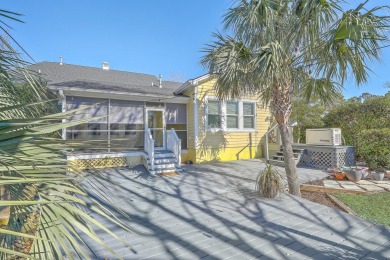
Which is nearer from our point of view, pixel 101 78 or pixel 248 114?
pixel 101 78

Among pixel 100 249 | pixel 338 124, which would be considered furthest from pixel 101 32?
pixel 338 124

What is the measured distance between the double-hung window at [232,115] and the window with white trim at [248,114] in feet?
1.82

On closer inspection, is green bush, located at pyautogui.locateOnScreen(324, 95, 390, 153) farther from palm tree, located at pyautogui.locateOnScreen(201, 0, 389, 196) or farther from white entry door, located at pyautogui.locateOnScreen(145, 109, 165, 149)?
white entry door, located at pyautogui.locateOnScreen(145, 109, 165, 149)

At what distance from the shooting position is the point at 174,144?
10031 millimetres

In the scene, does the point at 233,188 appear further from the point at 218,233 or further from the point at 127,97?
the point at 127,97

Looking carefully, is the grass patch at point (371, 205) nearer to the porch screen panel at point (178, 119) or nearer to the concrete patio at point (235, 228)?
the concrete patio at point (235, 228)

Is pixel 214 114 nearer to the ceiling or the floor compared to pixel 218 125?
nearer to the ceiling

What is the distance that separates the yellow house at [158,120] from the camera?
939cm

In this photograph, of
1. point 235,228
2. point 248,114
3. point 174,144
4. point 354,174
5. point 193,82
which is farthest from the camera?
point 248,114

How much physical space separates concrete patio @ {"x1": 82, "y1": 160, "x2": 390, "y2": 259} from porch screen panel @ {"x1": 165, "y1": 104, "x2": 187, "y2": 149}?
518cm

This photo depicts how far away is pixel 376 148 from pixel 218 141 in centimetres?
693

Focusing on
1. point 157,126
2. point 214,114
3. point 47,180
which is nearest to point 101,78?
point 157,126

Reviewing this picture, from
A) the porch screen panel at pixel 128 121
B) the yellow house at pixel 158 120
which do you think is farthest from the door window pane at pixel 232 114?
the porch screen panel at pixel 128 121

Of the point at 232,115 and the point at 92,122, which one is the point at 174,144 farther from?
the point at 232,115
